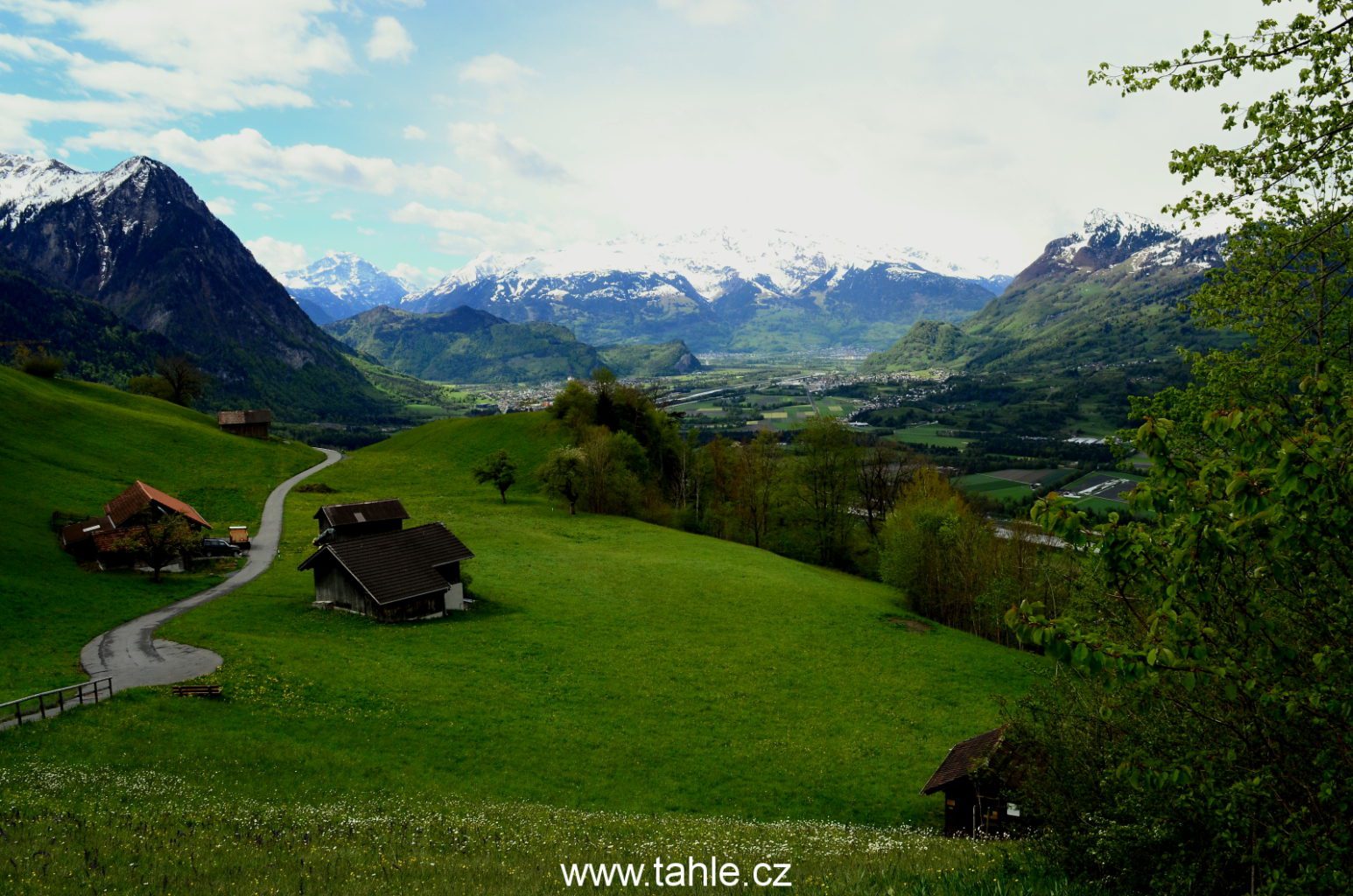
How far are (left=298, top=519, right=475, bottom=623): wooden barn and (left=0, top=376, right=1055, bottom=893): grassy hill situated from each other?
1924 millimetres

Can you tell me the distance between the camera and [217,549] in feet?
Answer: 213

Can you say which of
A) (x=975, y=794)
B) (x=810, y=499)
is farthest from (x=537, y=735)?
(x=810, y=499)

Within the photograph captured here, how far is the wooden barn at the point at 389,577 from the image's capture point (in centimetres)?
5166

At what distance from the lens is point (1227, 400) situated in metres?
21.4

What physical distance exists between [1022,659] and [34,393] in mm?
125477

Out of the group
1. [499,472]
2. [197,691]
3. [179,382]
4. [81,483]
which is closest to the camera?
[197,691]

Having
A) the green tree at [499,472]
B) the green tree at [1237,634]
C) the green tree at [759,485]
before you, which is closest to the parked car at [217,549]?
the green tree at [499,472]

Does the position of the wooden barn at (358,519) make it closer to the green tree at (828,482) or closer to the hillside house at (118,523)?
the hillside house at (118,523)

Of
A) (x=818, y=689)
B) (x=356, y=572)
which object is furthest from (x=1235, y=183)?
(x=356, y=572)

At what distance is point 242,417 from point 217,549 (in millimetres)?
72965

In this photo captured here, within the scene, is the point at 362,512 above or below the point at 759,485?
below

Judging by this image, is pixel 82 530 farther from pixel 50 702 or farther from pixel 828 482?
pixel 828 482

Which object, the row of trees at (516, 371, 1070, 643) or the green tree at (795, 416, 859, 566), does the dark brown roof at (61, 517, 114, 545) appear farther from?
the green tree at (795, 416, 859, 566)

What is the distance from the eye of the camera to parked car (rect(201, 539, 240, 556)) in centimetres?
6431
